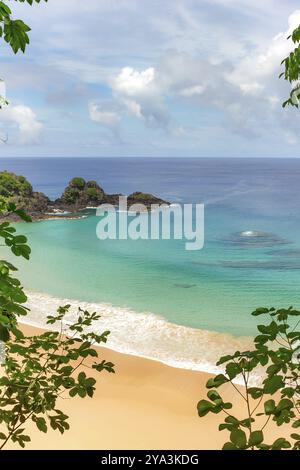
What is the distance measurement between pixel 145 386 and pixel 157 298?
8.97 meters

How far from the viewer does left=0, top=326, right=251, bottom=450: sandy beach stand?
783cm

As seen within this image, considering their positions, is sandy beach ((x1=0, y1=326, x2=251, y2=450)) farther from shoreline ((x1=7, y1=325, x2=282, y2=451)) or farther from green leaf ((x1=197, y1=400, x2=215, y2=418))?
green leaf ((x1=197, y1=400, x2=215, y2=418))

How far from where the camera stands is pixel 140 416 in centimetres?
891

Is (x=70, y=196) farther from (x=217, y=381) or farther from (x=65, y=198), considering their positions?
(x=217, y=381)

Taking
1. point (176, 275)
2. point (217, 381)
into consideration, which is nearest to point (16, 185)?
point (176, 275)

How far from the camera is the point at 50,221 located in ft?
135

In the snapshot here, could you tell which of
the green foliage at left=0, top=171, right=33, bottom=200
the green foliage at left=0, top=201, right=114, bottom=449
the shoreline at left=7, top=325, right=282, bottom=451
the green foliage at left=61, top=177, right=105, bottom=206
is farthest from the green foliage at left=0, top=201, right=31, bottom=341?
the green foliage at left=61, top=177, right=105, bottom=206

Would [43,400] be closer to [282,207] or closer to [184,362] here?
[184,362]

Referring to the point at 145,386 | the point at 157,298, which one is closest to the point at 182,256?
the point at 157,298

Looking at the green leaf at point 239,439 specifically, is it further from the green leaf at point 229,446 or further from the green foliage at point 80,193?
the green foliage at point 80,193

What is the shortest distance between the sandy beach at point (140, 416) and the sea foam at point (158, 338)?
0.99 meters

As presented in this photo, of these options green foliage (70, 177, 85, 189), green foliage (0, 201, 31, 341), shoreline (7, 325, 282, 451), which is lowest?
shoreline (7, 325, 282, 451)

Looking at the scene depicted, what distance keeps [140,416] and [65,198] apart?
40021 mm

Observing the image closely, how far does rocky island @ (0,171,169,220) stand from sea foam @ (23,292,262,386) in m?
25.1
